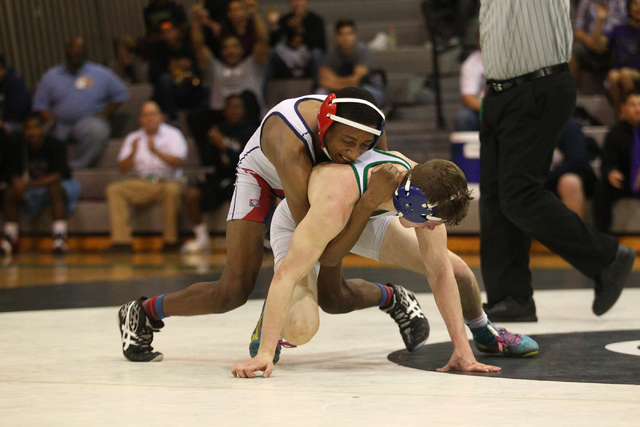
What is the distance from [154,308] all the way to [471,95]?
485cm

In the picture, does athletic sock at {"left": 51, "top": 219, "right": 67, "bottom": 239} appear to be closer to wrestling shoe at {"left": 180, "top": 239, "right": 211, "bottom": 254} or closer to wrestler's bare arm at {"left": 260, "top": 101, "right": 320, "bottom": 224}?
wrestling shoe at {"left": 180, "top": 239, "right": 211, "bottom": 254}

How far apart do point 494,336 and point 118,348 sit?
135cm

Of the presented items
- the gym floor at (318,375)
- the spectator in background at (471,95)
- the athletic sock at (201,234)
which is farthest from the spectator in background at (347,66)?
the gym floor at (318,375)

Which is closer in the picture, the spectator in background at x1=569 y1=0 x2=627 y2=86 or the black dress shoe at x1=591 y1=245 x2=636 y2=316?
the black dress shoe at x1=591 y1=245 x2=636 y2=316

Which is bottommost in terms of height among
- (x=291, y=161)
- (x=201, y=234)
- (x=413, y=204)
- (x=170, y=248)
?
(x=170, y=248)

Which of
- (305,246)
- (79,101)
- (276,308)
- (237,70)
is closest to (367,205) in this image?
(305,246)

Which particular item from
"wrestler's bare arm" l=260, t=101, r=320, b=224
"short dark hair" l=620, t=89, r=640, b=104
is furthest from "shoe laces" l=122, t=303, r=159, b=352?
"short dark hair" l=620, t=89, r=640, b=104

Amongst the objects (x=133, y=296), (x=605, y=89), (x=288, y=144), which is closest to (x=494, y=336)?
(x=288, y=144)

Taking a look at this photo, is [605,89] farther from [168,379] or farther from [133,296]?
[168,379]

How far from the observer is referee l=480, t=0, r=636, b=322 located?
3.62m

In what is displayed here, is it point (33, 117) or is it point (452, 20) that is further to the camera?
point (452, 20)

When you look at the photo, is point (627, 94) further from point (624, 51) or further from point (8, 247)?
point (8, 247)

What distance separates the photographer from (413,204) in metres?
2.52

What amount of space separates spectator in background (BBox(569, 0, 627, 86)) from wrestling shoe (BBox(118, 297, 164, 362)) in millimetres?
5626
